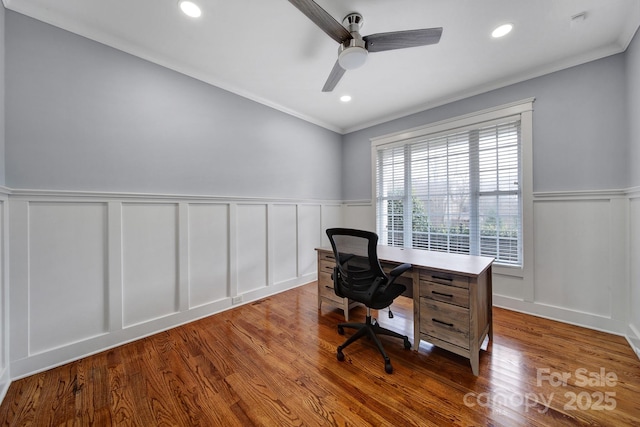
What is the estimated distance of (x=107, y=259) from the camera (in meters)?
1.99

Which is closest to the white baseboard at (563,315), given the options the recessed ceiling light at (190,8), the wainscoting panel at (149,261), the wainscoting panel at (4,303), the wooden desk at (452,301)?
the wooden desk at (452,301)

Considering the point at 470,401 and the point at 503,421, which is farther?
the point at 470,401

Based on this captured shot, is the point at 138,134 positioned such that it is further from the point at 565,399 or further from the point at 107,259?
the point at 565,399

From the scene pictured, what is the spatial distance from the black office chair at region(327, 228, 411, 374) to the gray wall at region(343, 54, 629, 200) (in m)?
2.12

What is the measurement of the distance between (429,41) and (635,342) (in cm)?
292

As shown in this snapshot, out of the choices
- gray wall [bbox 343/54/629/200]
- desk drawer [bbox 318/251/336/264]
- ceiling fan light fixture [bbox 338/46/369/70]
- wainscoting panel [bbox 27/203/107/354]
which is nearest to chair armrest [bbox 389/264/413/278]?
desk drawer [bbox 318/251/336/264]

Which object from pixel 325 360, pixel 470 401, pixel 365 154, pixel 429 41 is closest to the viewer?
pixel 470 401

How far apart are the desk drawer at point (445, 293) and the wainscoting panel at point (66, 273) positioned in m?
2.70

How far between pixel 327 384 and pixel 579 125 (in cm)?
334

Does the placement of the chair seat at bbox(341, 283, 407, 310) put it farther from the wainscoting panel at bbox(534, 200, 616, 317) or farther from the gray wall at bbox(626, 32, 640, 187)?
the gray wall at bbox(626, 32, 640, 187)

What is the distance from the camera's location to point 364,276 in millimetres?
1853

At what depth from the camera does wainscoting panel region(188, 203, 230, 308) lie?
250 cm

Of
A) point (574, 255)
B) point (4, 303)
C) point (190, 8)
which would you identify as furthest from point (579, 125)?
point (4, 303)

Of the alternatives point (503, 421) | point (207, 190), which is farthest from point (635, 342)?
point (207, 190)
